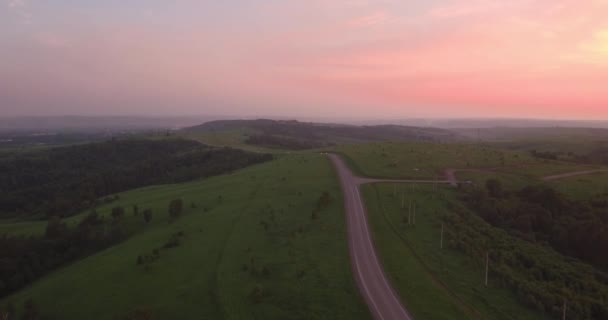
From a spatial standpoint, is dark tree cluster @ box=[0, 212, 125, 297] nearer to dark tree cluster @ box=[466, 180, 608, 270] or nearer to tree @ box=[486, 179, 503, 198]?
dark tree cluster @ box=[466, 180, 608, 270]

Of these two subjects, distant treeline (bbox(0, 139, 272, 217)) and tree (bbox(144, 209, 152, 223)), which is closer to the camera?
tree (bbox(144, 209, 152, 223))

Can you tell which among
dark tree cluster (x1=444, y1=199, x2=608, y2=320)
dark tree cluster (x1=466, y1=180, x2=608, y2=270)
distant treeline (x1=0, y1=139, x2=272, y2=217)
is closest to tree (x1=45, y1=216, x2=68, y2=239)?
distant treeline (x1=0, y1=139, x2=272, y2=217)

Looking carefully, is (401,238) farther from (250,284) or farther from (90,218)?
(90,218)

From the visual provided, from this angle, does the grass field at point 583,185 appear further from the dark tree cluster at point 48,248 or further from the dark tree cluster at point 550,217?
the dark tree cluster at point 48,248

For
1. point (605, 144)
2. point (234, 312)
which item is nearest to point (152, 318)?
point (234, 312)

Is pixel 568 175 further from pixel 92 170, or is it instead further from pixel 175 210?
pixel 92 170

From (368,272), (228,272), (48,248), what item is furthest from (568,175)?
(48,248)
